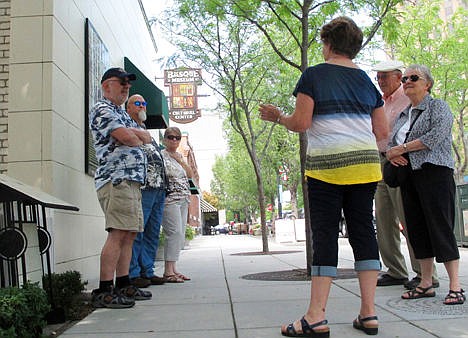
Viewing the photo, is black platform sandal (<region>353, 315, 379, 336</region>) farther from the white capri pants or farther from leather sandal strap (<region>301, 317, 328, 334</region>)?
the white capri pants

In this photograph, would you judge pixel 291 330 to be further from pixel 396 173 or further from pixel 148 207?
pixel 148 207

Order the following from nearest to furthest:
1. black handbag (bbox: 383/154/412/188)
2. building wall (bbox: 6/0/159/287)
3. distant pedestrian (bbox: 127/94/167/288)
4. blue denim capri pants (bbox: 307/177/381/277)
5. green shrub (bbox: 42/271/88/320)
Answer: blue denim capri pants (bbox: 307/177/381/277) → green shrub (bbox: 42/271/88/320) → black handbag (bbox: 383/154/412/188) → building wall (bbox: 6/0/159/287) → distant pedestrian (bbox: 127/94/167/288)

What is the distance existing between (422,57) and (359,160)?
20.7m

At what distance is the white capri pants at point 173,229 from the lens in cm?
643

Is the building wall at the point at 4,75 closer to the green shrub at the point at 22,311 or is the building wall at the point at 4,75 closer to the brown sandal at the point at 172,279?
the green shrub at the point at 22,311

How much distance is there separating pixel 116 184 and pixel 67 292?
0.99 metres

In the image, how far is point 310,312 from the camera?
3111 mm

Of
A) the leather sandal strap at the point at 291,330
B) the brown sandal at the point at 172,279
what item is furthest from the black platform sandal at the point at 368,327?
the brown sandal at the point at 172,279

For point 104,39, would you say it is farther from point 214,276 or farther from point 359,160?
point 359,160

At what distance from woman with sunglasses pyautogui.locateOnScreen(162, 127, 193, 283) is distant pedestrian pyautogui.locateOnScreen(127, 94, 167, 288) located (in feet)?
0.78

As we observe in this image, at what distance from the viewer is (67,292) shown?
4211mm

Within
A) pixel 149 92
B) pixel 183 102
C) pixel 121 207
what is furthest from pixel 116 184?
pixel 183 102

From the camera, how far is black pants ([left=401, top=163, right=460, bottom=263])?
165 inches

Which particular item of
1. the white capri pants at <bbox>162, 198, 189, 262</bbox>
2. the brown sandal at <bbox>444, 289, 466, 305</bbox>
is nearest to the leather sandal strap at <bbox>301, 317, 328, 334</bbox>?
the brown sandal at <bbox>444, 289, 466, 305</bbox>
